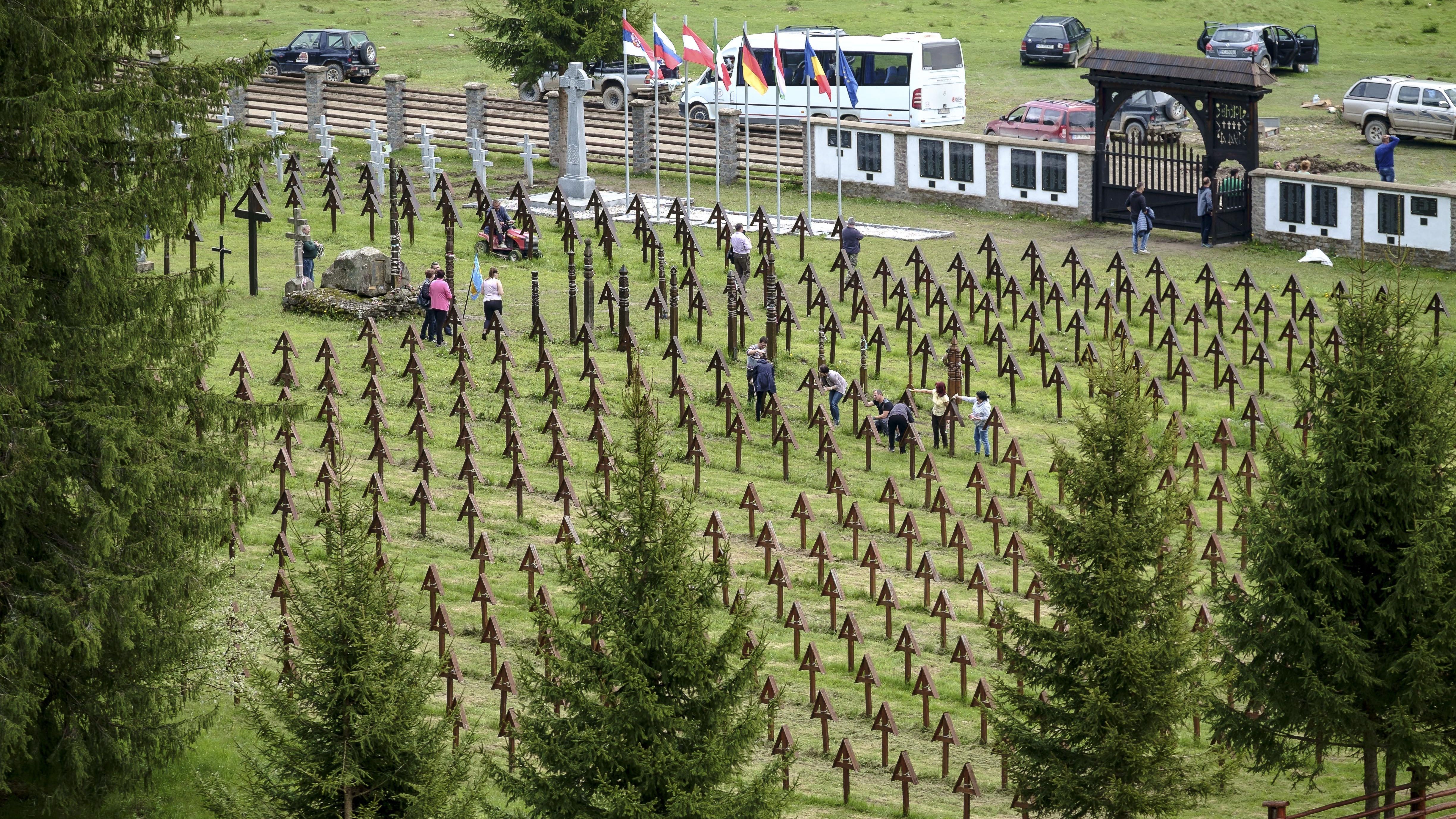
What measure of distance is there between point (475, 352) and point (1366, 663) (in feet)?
46.9

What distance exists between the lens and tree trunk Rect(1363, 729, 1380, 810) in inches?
547

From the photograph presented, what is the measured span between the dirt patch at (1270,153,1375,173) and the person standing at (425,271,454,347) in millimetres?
19652

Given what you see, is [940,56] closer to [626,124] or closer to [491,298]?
[626,124]

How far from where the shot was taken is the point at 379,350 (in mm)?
24797

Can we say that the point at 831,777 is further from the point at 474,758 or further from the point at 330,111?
the point at 330,111

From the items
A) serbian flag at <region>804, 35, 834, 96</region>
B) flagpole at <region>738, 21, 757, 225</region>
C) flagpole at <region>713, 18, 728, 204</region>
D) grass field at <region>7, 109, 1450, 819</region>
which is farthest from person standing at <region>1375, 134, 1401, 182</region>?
flagpole at <region>713, 18, 728, 204</region>

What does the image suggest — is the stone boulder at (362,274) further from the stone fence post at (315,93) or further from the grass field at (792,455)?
the stone fence post at (315,93)

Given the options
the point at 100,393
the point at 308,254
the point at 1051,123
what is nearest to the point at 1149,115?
the point at 1051,123

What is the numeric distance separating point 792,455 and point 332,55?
87.9 feet

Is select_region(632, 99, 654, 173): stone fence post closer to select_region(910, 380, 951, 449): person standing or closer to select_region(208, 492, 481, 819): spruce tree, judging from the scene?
select_region(910, 380, 951, 449): person standing

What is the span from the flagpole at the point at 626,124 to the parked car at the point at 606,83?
1.34ft

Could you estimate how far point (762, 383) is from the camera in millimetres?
23453

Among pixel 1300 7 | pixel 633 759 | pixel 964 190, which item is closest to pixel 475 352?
pixel 964 190

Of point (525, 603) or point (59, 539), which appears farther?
point (525, 603)
